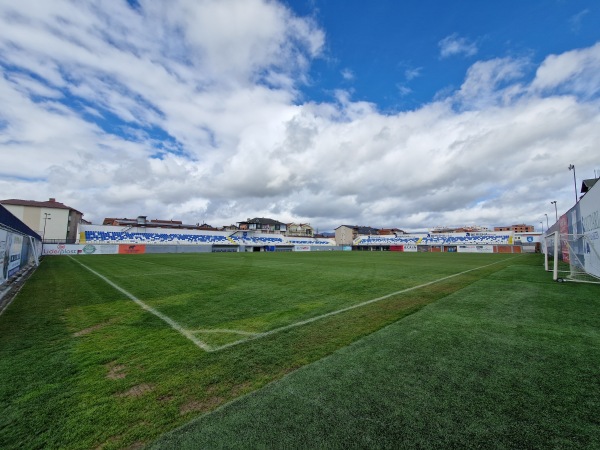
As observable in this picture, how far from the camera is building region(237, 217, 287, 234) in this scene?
344ft

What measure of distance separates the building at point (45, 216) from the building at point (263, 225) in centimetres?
5130

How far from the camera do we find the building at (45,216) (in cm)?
6275

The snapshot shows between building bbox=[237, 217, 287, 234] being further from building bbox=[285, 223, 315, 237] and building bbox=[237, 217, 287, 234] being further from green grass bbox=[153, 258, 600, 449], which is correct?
green grass bbox=[153, 258, 600, 449]

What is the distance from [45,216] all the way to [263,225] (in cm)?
6352

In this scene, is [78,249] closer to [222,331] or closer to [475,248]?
[222,331]

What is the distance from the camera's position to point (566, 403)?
9.70 feet

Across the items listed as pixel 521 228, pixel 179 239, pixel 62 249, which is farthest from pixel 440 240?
pixel 521 228

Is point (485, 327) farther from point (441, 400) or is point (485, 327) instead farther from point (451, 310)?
point (441, 400)

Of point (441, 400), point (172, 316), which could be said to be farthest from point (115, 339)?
point (441, 400)

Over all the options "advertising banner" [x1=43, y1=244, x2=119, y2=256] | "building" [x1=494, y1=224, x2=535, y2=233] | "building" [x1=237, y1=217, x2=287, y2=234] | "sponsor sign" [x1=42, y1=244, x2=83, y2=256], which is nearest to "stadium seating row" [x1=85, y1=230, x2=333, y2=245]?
"advertising banner" [x1=43, y1=244, x2=119, y2=256]

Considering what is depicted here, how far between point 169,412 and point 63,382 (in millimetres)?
1944

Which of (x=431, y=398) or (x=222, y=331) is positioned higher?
(x=431, y=398)

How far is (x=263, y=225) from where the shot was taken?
352 feet

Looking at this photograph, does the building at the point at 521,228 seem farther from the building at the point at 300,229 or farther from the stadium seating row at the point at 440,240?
the building at the point at 300,229
